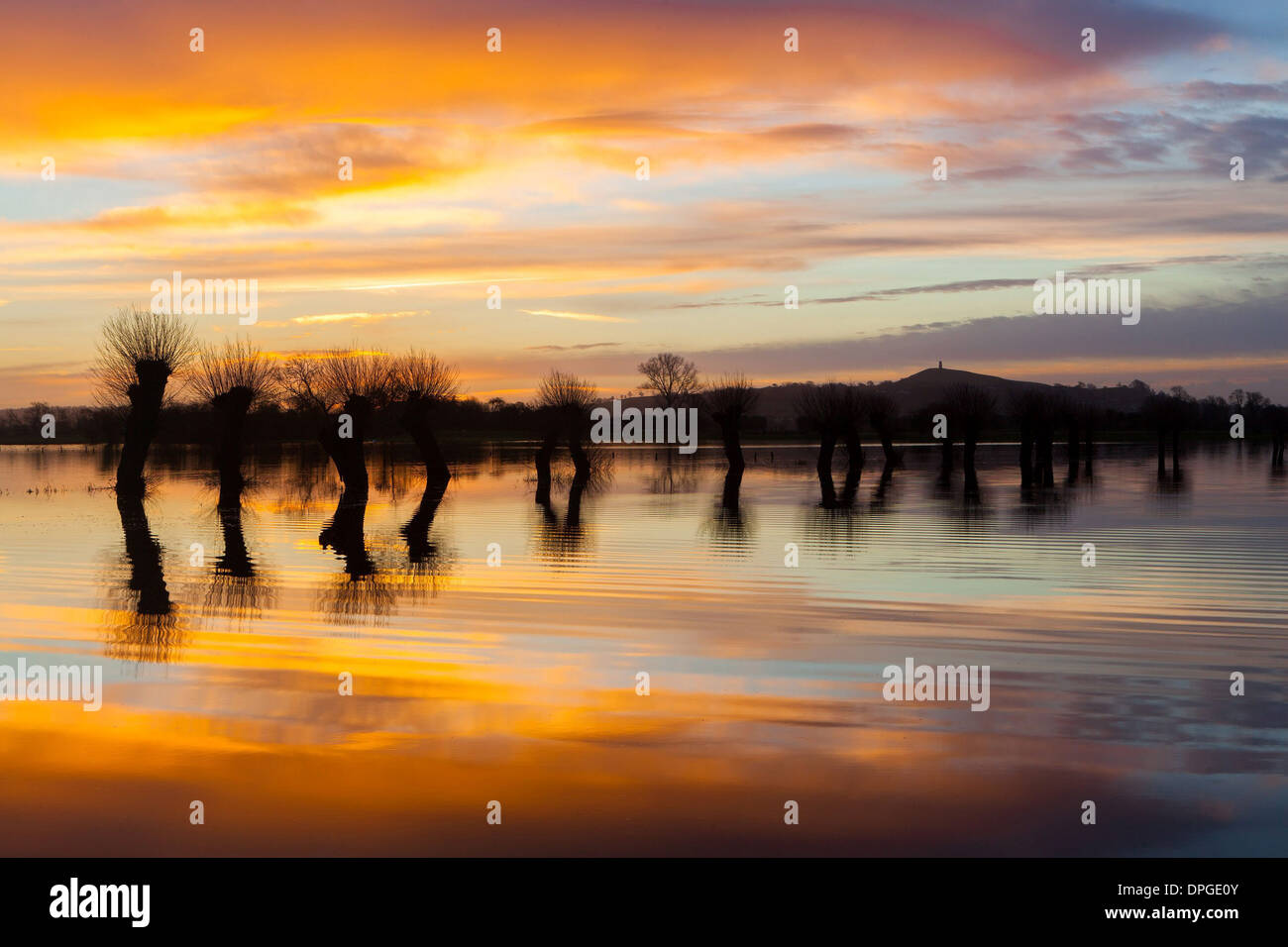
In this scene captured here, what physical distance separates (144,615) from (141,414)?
30.5 m

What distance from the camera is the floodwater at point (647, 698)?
25.5 ft

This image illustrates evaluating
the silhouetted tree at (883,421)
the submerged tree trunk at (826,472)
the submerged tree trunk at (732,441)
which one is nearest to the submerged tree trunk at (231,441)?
the submerged tree trunk at (826,472)

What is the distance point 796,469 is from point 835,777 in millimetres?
62491

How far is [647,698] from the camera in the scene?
1150cm

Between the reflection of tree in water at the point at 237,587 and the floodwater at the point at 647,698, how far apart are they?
0.37 feet

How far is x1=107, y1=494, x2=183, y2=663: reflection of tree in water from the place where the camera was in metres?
14.2

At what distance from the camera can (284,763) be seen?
916cm

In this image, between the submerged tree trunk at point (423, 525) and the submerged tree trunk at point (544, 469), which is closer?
the submerged tree trunk at point (423, 525)

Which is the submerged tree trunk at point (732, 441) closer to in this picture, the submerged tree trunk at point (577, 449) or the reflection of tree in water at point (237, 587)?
the submerged tree trunk at point (577, 449)

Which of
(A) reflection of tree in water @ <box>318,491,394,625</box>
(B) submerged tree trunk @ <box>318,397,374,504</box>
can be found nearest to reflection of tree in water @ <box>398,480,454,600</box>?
(A) reflection of tree in water @ <box>318,491,394,625</box>

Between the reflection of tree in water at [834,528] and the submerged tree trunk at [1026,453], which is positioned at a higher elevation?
the submerged tree trunk at [1026,453]

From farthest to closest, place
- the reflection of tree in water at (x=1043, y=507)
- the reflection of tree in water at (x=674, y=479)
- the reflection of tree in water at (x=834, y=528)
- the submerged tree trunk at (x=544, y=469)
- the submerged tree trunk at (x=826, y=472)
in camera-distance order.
→ the reflection of tree in water at (x=674, y=479) → the submerged tree trunk at (x=544, y=469) → the submerged tree trunk at (x=826, y=472) → the reflection of tree in water at (x=1043, y=507) → the reflection of tree in water at (x=834, y=528)

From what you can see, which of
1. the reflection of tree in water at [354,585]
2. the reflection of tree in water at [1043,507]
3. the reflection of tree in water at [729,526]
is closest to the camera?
the reflection of tree in water at [354,585]

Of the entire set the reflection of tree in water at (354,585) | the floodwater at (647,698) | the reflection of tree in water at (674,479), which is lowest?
the floodwater at (647,698)
